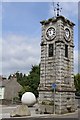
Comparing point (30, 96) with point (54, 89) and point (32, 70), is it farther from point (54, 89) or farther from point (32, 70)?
point (32, 70)

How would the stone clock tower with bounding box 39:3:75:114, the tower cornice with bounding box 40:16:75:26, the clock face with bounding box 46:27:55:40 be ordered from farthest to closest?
the clock face with bounding box 46:27:55:40, the tower cornice with bounding box 40:16:75:26, the stone clock tower with bounding box 39:3:75:114

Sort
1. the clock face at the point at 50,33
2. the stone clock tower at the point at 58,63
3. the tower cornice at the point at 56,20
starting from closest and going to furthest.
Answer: the stone clock tower at the point at 58,63, the tower cornice at the point at 56,20, the clock face at the point at 50,33

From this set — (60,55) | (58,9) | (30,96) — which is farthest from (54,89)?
(30,96)

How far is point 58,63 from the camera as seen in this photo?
949 inches

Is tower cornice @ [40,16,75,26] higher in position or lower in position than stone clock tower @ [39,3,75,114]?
higher

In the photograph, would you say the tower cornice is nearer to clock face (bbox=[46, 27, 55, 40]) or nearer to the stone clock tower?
the stone clock tower

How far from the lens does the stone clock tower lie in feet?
78.7

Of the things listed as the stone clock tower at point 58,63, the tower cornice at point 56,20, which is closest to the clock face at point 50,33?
the stone clock tower at point 58,63

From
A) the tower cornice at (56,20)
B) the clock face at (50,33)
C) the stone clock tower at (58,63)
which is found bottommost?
the stone clock tower at (58,63)

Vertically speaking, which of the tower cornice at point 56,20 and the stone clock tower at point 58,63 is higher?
the tower cornice at point 56,20

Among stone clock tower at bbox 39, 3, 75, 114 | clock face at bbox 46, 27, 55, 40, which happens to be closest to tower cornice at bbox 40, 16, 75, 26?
stone clock tower at bbox 39, 3, 75, 114

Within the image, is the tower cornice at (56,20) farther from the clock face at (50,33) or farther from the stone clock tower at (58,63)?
the clock face at (50,33)

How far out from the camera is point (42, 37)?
25766 millimetres

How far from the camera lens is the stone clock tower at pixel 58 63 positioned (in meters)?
24.0
